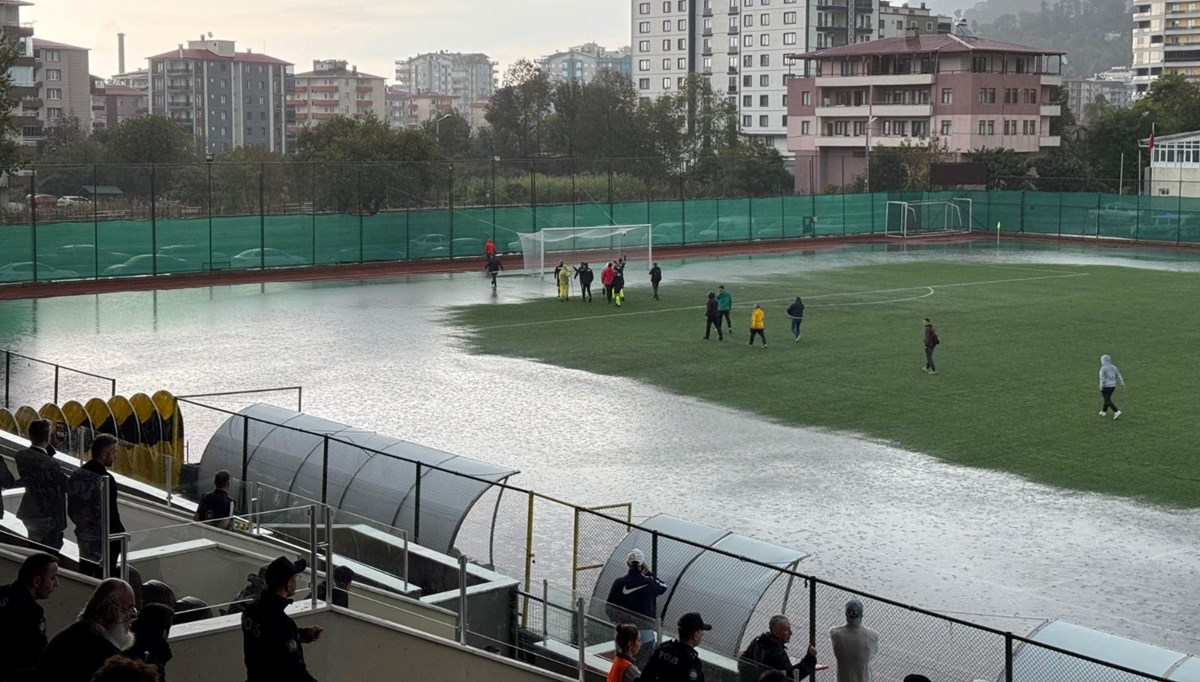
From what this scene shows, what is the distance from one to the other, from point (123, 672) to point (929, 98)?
113 m

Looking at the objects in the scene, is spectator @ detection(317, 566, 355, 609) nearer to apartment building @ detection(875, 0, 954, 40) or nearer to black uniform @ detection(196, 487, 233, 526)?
black uniform @ detection(196, 487, 233, 526)

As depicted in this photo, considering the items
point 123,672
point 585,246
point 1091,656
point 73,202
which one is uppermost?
point 73,202

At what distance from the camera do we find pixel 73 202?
73188 mm

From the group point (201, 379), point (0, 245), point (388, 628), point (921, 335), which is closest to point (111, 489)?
point (388, 628)

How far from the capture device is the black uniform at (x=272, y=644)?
31.6 ft

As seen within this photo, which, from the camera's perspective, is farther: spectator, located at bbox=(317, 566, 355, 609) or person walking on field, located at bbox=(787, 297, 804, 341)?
person walking on field, located at bbox=(787, 297, 804, 341)

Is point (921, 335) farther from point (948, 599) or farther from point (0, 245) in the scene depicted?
point (0, 245)

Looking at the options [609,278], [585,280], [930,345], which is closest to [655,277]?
[609,278]

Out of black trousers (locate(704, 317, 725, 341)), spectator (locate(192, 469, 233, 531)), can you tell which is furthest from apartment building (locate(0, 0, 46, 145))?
spectator (locate(192, 469, 233, 531))

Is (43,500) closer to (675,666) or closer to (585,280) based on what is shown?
(675,666)

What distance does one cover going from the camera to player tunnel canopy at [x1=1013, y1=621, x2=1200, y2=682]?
36.9 ft

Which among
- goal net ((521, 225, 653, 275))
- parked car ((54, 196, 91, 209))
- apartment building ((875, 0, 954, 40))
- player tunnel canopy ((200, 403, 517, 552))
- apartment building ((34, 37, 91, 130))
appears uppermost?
apartment building ((875, 0, 954, 40))

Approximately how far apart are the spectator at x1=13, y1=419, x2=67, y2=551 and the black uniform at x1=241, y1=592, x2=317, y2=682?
3249 mm

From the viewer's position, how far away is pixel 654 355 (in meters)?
36.7
